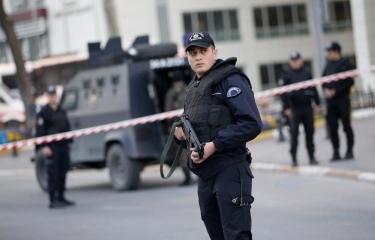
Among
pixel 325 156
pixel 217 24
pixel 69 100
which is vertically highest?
pixel 217 24

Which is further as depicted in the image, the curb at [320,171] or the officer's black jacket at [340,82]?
the officer's black jacket at [340,82]

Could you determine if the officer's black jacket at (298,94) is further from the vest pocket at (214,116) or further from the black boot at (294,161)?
the vest pocket at (214,116)

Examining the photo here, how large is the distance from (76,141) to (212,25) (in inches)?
1205

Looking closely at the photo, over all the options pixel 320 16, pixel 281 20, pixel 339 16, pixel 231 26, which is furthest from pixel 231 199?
pixel 339 16

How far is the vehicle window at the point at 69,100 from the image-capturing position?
598 inches

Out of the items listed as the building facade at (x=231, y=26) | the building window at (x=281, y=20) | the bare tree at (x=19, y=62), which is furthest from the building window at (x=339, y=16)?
the bare tree at (x=19, y=62)

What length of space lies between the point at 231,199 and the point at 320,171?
26.1 feet

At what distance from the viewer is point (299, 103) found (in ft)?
45.0

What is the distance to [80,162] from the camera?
15000mm

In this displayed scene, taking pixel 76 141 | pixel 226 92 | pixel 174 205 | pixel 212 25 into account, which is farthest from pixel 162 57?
pixel 212 25

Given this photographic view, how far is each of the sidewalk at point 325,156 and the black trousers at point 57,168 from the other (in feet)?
13.2

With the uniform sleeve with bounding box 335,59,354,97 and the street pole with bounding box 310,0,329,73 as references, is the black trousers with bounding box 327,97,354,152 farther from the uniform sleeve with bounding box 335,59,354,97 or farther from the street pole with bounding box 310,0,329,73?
the street pole with bounding box 310,0,329,73

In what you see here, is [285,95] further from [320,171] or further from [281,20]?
[281,20]

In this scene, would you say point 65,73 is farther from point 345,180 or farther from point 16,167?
point 345,180
